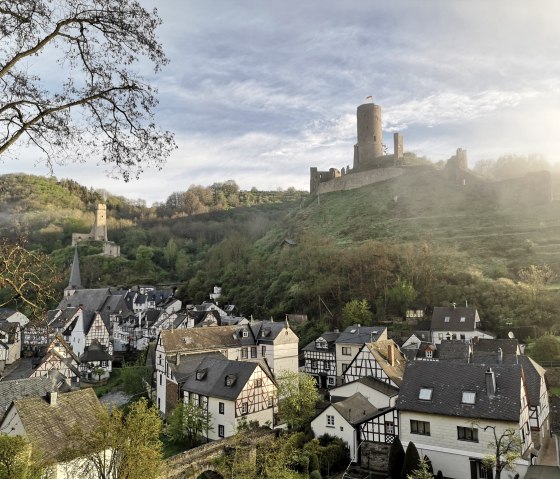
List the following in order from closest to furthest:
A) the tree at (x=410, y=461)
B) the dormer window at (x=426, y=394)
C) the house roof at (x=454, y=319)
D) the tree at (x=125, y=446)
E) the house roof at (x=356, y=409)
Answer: the tree at (x=125, y=446), the tree at (x=410, y=461), the dormer window at (x=426, y=394), the house roof at (x=356, y=409), the house roof at (x=454, y=319)

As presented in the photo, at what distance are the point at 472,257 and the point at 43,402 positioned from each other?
43307 mm

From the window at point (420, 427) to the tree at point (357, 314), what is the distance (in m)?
21.7

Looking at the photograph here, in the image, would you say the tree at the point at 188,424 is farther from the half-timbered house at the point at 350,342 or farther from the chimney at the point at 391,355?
the half-timbered house at the point at 350,342

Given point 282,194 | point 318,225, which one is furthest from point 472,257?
point 282,194

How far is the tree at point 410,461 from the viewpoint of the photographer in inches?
718

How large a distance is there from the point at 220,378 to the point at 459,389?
44.3 ft

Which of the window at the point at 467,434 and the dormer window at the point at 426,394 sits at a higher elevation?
the dormer window at the point at 426,394

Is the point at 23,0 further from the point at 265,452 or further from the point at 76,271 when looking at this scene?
the point at 76,271

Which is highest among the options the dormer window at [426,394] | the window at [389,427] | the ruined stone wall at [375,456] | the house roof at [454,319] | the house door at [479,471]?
the house roof at [454,319]

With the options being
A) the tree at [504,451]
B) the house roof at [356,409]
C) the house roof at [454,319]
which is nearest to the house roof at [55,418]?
the house roof at [356,409]

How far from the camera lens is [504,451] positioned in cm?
1532

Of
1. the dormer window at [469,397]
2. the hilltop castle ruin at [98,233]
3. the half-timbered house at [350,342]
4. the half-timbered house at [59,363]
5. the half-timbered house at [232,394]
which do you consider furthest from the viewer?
the hilltop castle ruin at [98,233]

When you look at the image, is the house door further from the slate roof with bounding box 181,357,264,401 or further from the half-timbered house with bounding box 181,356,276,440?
the slate roof with bounding box 181,357,264,401

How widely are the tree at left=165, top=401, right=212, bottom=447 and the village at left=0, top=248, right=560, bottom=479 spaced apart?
45 cm
